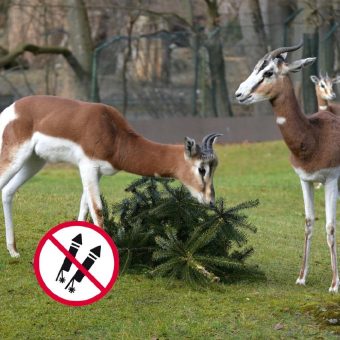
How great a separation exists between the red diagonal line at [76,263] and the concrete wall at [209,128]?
66.0ft

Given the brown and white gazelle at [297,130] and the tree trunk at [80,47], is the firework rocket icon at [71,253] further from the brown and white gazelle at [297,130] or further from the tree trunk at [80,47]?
the tree trunk at [80,47]

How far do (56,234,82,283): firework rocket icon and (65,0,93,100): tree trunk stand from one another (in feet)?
66.4

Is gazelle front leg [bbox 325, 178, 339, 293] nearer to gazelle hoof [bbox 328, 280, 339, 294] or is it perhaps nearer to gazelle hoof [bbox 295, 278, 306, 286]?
gazelle hoof [bbox 328, 280, 339, 294]

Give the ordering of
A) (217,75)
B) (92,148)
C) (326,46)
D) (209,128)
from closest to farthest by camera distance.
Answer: (92,148), (209,128), (217,75), (326,46)

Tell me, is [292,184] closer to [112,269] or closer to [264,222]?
[264,222]

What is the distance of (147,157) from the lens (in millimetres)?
9336

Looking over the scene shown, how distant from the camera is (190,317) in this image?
806cm

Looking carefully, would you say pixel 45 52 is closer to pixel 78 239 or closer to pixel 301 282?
pixel 301 282

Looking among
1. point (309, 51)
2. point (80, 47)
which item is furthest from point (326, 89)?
point (80, 47)

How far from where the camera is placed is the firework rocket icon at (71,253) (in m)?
5.99

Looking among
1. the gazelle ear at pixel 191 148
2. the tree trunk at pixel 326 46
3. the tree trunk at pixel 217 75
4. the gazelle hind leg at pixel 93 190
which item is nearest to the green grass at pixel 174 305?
the gazelle hind leg at pixel 93 190

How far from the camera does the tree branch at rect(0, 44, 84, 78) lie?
2503cm

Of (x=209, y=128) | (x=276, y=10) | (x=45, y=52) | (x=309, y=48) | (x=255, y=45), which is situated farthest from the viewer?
(x=276, y=10)

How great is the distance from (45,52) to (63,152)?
16.2 metres
